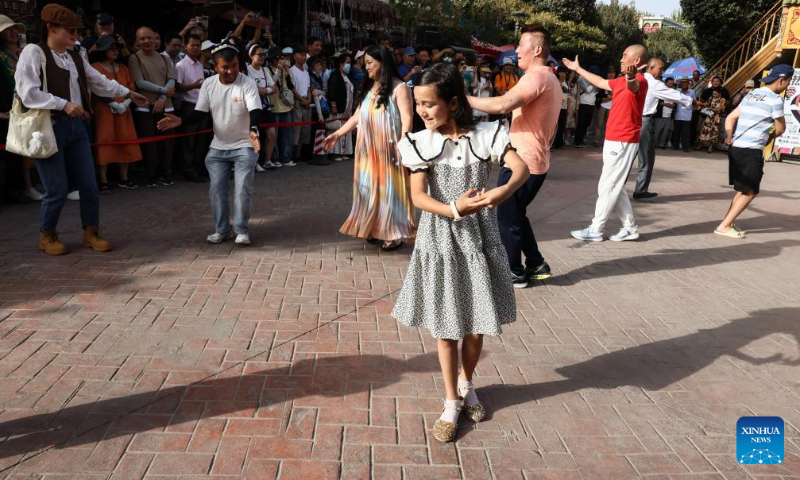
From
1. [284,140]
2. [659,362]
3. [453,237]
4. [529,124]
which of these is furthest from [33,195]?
[659,362]

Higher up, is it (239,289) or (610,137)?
(610,137)

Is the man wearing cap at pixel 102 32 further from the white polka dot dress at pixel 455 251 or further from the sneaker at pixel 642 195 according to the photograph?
the sneaker at pixel 642 195

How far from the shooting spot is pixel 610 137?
269 inches

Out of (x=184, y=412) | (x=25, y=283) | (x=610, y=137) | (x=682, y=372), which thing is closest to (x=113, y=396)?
(x=184, y=412)

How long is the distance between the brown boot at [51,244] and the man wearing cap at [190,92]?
3.40 meters

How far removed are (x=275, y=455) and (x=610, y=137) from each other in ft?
17.5

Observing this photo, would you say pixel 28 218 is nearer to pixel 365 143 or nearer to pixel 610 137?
pixel 365 143

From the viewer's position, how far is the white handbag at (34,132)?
5223 mm

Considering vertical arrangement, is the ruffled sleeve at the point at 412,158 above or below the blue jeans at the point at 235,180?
above

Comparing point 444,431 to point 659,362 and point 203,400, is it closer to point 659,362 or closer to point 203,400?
point 203,400

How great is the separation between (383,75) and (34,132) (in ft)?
9.87

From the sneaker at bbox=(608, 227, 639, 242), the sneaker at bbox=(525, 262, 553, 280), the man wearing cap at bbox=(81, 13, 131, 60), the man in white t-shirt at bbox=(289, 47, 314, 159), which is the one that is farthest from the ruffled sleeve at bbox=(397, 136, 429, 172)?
the man in white t-shirt at bbox=(289, 47, 314, 159)

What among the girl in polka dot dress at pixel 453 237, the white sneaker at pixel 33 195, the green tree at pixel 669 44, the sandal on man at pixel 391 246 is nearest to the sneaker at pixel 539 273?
the sandal on man at pixel 391 246

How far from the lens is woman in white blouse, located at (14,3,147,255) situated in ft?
17.1
